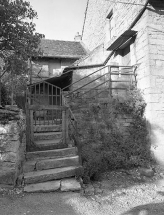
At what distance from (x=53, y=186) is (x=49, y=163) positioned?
0.66 m

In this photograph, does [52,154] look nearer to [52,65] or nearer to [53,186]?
[53,186]

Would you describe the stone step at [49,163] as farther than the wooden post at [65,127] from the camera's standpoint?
No

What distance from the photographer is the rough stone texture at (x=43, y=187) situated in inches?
125

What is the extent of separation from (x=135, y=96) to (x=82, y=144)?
2.58 m

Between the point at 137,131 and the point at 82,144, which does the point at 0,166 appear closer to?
the point at 82,144

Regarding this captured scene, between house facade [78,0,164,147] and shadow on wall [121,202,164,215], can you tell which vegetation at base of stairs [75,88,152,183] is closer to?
house facade [78,0,164,147]

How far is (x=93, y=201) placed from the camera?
122 inches

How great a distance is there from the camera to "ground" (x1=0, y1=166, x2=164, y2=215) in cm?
274

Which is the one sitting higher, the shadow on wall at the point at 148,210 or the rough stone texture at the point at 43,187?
the rough stone texture at the point at 43,187

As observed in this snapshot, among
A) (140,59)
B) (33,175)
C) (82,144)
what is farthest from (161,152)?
(33,175)

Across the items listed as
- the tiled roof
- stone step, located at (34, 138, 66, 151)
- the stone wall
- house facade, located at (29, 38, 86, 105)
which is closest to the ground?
stone step, located at (34, 138, 66, 151)

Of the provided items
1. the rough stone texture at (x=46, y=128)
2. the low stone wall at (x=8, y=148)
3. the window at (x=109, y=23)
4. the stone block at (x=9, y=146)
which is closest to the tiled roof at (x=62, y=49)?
the window at (x=109, y=23)

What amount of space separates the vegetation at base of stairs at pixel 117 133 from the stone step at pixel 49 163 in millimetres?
423

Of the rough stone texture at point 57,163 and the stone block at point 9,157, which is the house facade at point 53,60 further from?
the stone block at point 9,157
